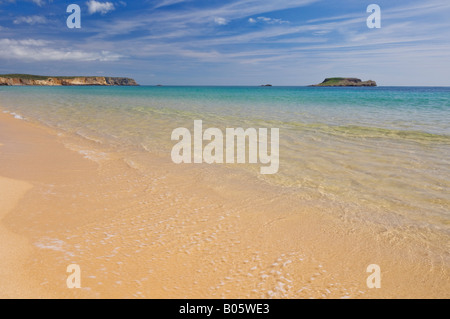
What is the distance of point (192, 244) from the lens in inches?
138

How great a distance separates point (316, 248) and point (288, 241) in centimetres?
33

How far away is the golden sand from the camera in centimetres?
280

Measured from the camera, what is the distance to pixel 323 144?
9.30 metres

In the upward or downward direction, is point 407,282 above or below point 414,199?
below

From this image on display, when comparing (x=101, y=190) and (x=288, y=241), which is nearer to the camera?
(x=288, y=241)

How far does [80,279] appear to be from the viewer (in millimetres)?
2809

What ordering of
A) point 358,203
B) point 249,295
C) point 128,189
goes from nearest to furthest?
point 249,295 → point 358,203 → point 128,189

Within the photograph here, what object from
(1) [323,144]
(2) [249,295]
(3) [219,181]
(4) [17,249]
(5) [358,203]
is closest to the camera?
(2) [249,295]

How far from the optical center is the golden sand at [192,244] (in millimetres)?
2799

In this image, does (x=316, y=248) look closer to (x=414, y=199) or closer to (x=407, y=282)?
(x=407, y=282)

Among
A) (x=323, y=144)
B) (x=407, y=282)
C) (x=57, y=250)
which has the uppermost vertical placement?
(x=323, y=144)

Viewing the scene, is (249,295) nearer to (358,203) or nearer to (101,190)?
(358,203)

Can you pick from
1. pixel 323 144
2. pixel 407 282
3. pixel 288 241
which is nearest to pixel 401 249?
pixel 407 282

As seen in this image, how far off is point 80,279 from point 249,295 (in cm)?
159
